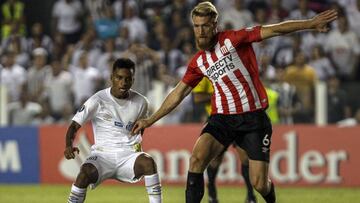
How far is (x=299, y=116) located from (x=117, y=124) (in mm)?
7475

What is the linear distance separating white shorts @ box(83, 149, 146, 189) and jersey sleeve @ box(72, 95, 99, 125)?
367mm

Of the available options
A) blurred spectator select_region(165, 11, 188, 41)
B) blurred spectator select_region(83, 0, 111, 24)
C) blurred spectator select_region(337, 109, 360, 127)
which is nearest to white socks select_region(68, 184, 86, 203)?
blurred spectator select_region(337, 109, 360, 127)

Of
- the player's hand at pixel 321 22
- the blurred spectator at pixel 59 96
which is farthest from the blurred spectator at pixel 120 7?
the player's hand at pixel 321 22

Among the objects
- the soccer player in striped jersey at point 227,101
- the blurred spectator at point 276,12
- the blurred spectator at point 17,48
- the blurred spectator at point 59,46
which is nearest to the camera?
the soccer player in striped jersey at point 227,101

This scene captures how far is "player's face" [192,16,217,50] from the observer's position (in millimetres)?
9789

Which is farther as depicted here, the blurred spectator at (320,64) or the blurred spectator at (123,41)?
the blurred spectator at (123,41)

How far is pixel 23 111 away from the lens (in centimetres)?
1870

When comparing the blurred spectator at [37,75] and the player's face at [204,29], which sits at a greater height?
the player's face at [204,29]

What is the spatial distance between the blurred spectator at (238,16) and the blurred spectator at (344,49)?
162cm

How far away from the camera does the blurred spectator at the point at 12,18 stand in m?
21.8

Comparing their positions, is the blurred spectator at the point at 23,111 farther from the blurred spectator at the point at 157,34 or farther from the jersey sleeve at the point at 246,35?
the jersey sleeve at the point at 246,35

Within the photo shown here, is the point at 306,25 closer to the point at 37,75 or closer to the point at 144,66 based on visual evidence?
the point at 144,66

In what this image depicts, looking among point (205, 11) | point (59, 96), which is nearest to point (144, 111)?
point (205, 11)

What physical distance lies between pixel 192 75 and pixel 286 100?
7.13 metres
